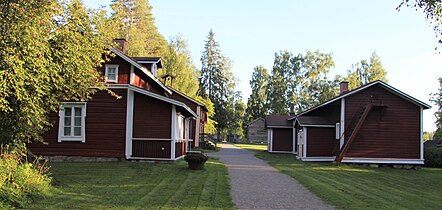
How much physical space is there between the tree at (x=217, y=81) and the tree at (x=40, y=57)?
5478 centimetres

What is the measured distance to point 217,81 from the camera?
67938 mm

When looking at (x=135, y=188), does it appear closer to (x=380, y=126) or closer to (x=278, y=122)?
(x=380, y=126)

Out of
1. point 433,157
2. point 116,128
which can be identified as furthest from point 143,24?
point 433,157

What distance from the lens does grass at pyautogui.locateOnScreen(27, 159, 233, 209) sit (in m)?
8.93

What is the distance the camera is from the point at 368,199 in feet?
34.2

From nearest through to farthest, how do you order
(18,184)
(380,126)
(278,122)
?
1. (18,184)
2. (380,126)
3. (278,122)

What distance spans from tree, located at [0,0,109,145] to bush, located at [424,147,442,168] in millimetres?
21600

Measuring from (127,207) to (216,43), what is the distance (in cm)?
6265

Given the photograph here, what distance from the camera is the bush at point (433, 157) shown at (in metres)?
24.8

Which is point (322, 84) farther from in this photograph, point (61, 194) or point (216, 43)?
point (61, 194)

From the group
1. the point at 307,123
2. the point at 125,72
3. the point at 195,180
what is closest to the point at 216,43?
the point at 307,123

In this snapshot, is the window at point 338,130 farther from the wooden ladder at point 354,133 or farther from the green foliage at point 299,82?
the green foliage at point 299,82

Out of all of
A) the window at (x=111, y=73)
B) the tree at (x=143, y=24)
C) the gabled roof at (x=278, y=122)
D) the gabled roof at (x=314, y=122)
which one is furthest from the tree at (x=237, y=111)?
the window at (x=111, y=73)

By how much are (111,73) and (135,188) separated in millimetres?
9455
